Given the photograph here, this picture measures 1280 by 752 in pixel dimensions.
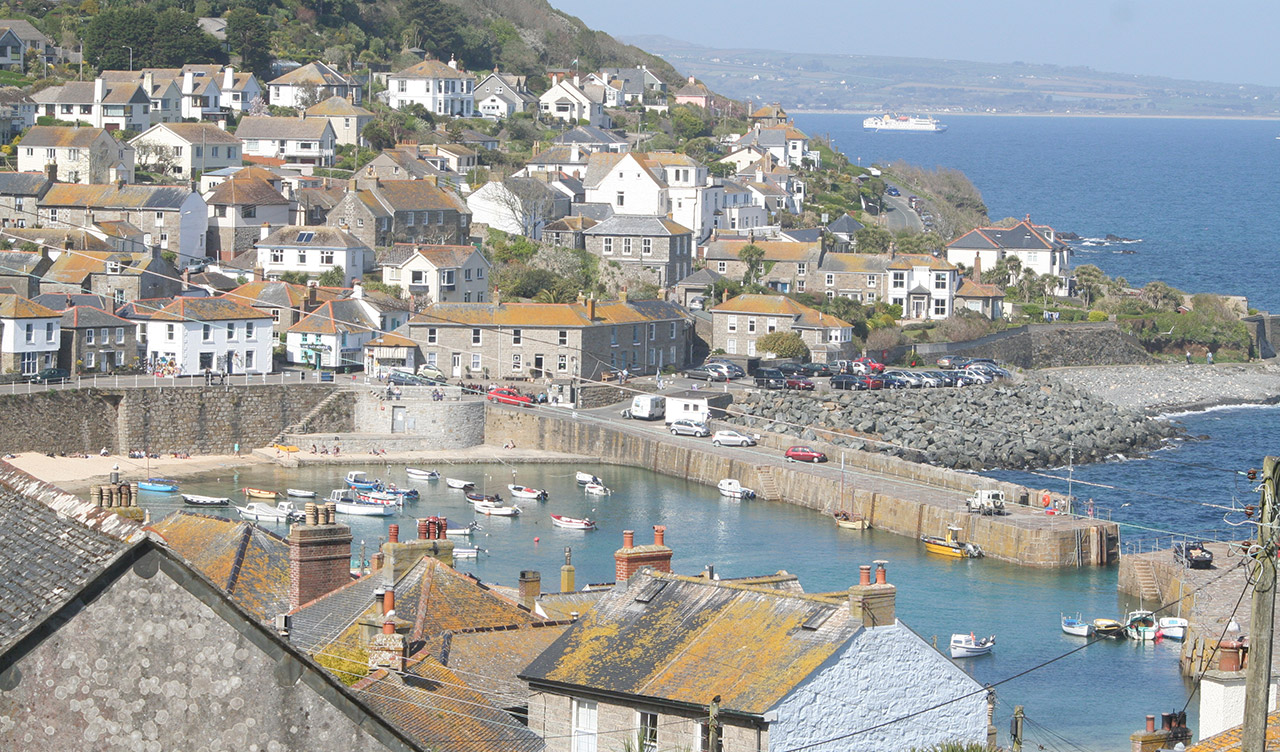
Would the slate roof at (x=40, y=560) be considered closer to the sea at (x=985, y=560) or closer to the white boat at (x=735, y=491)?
the sea at (x=985, y=560)

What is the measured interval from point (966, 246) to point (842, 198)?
54.3 feet

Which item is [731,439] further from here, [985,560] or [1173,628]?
[1173,628]

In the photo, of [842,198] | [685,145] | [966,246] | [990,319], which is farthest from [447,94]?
[990,319]

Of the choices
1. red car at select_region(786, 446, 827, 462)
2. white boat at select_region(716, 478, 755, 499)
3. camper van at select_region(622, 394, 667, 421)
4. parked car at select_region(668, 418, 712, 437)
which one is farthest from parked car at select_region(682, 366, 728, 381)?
white boat at select_region(716, 478, 755, 499)

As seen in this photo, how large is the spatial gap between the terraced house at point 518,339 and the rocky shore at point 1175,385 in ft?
72.8

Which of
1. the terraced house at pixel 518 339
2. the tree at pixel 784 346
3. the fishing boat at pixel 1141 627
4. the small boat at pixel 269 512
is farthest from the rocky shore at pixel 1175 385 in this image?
the small boat at pixel 269 512

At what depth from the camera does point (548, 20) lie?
143625mm

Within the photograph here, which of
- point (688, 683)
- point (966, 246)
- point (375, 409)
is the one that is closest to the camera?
point (688, 683)

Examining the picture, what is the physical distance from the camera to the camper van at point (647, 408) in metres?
59.6

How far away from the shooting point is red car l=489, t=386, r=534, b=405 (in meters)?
60.2

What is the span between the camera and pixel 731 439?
5709 centimetres

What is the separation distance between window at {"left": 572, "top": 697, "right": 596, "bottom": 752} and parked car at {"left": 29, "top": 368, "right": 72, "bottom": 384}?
44.9m

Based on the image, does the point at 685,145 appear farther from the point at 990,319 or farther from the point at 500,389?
the point at 500,389

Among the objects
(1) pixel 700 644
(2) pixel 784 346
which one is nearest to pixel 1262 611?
(1) pixel 700 644
